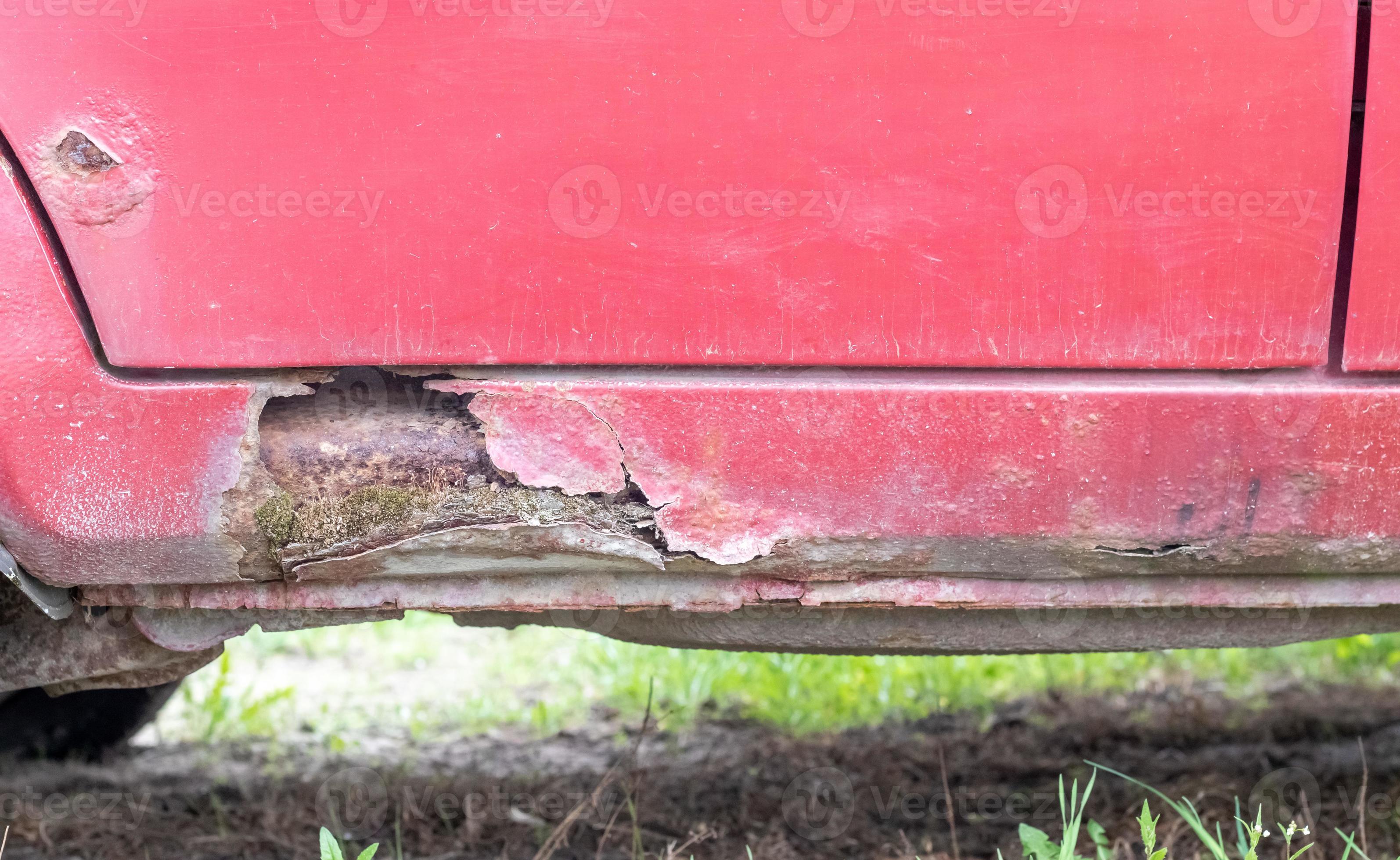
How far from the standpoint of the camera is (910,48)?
128cm

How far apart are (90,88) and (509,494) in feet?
2.39

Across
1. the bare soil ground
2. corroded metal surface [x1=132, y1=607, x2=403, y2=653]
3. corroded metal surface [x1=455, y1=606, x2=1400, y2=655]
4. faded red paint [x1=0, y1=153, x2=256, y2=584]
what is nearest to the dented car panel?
faded red paint [x1=0, y1=153, x2=256, y2=584]

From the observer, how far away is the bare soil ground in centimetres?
201

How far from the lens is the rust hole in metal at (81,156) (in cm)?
126

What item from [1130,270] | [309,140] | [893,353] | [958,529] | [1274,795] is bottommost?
[1274,795]

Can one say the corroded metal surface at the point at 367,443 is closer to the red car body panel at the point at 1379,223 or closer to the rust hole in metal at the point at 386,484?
the rust hole in metal at the point at 386,484

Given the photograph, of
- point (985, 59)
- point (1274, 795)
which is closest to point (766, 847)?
point (1274, 795)

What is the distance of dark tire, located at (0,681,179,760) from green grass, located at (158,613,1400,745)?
8.8 inches

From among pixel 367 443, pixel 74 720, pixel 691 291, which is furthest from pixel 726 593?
pixel 74 720

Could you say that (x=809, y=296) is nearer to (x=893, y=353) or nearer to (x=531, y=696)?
(x=893, y=353)

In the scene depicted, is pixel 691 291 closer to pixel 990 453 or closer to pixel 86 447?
pixel 990 453

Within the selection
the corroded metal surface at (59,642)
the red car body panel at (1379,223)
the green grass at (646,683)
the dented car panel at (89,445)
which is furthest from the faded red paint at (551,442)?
the green grass at (646,683)

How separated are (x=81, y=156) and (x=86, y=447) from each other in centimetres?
37

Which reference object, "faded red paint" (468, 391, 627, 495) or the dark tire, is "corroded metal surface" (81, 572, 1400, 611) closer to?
"faded red paint" (468, 391, 627, 495)
